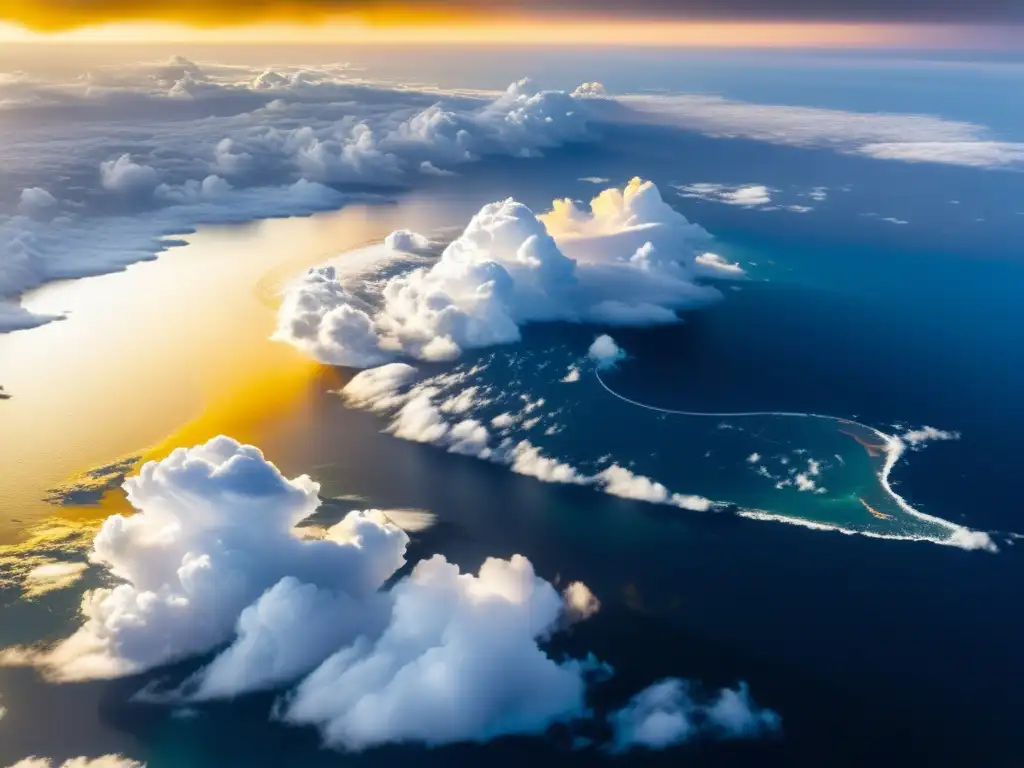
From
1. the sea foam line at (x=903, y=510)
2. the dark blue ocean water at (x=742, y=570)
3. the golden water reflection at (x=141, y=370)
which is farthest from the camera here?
the golden water reflection at (x=141, y=370)

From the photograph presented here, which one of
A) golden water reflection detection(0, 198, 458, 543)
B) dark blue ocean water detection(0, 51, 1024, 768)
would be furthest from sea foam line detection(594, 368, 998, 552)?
golden water reflection detection(0, 198, 458, 543)

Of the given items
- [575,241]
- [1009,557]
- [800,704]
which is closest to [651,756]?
[800,704]

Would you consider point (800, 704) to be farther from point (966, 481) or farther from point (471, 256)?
point (471, 256)

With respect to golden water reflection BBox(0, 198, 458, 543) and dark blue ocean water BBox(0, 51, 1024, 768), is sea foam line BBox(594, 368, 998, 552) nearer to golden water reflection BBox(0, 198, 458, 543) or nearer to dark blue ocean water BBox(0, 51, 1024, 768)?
dark blue ocean water BBox(0, 51, 1024, 768)

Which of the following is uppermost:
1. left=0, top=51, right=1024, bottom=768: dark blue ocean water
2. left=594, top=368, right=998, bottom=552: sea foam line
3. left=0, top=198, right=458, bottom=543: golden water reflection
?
left=594, top=368, right=998, bottom=552: sea foam line

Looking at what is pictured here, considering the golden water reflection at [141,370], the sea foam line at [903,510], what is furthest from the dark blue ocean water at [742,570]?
the golden water reflection at [141,370]

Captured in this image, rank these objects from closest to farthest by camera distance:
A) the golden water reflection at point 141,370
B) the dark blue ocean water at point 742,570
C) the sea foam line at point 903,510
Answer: the dark blue ocean water at point 742,570 → the sea foam line at point 903,510 → the golden water reflection at point 141,370

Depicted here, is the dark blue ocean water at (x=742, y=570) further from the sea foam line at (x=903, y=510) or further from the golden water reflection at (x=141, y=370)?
the golden water reflection at (x=141, y=370)

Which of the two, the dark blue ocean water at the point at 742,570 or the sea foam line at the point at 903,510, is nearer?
the dark blue ocean water at the point at 742,570
